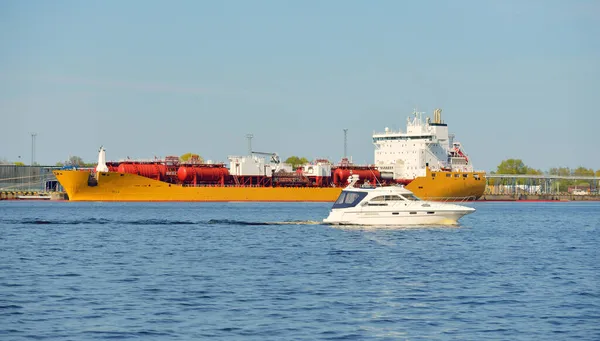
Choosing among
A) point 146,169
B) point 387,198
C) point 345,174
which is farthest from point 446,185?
point 387,198

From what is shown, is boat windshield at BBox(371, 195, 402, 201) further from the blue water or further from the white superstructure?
the white superstructure

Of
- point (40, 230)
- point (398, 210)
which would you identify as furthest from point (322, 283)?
point (40, 230)

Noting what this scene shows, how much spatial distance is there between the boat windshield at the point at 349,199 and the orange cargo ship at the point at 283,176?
6002 centimetres

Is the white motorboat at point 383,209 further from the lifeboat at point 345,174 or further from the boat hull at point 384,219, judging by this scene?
the lifeboat at point 345,174

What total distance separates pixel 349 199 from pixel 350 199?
0.35ft

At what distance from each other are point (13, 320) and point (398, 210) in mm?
30330

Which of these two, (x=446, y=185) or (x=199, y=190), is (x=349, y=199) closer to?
(x=199, y=190)

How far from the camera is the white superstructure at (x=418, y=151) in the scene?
126 meters

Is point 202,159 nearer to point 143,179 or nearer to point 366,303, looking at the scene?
point 143,179

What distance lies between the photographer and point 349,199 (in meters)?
49.8

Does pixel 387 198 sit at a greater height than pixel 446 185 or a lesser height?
lesser

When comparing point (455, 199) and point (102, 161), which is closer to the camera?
point (102, 161)

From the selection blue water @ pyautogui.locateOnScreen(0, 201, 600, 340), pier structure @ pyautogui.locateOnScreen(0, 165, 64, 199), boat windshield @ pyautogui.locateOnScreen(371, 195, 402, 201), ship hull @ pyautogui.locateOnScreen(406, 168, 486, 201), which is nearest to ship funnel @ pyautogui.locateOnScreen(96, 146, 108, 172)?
ship hull @ pyautogui.locateOnScreen(406, 168, 486, 201)

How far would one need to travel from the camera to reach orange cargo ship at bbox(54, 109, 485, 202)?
10744cm
